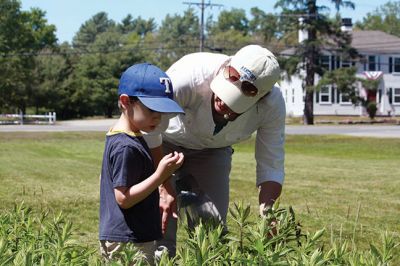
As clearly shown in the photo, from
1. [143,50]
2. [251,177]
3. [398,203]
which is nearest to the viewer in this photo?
[398,203]

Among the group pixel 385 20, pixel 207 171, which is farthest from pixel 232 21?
pixel 207 171

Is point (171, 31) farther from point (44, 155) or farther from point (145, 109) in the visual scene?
point (145, 109)

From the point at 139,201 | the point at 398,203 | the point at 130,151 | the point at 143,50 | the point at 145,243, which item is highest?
the point at 143,50

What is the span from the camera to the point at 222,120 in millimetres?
4590

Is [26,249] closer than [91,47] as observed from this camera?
Yes

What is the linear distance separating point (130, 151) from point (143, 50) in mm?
74732

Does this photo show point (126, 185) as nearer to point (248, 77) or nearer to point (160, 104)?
point (160, 104)

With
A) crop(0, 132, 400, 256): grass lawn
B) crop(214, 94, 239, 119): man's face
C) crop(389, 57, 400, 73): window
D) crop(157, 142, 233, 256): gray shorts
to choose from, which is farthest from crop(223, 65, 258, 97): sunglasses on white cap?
crop(389, 57, 400, 73): window

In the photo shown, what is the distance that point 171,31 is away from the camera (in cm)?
13625

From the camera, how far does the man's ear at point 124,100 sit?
3783 mm

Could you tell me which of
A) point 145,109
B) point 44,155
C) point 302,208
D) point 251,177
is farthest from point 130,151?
point 44,155

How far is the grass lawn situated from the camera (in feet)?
27.6

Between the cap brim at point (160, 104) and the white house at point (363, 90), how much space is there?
59.5 m

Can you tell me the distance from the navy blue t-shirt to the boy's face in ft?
0.22
